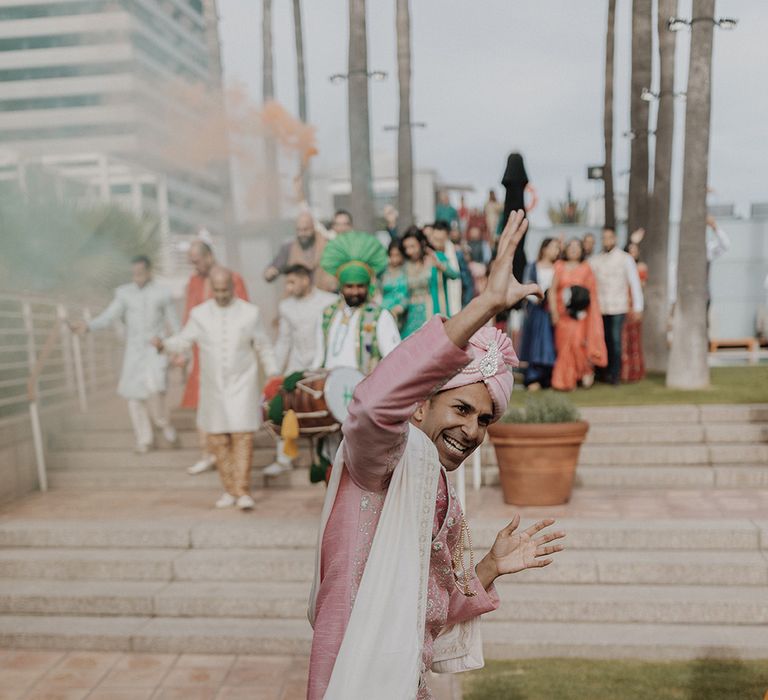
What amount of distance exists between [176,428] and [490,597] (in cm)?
706

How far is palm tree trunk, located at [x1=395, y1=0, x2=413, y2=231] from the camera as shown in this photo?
15.5 m

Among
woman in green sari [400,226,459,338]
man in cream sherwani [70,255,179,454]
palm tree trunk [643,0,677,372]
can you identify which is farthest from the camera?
palm tree trunk [643,0,677,372]

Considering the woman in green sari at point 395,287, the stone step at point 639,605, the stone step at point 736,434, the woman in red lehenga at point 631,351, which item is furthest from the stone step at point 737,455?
the woman in green sari at point 395,287

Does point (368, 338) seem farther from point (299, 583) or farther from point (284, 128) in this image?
point (284, 128)

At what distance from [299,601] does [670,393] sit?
→ 18.8 ft

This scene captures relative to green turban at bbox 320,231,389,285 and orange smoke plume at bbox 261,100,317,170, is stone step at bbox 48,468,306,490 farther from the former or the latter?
orange smoke plume at bbox 261,100,317,170

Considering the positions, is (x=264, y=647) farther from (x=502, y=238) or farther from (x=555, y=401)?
(x=502, y=238)

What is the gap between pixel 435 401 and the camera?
1894mm

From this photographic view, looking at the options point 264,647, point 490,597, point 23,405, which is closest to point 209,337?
point 264,647

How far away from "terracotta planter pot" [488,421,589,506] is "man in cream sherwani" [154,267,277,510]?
2068 millimetres

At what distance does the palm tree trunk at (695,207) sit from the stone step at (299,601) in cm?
496

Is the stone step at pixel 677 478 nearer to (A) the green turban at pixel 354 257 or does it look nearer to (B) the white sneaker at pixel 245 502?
(B) the white sneaker at pixel 245 502

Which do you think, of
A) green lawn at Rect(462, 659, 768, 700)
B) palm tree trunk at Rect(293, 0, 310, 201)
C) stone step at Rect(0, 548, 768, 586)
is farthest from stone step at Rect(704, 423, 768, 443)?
palm tree trunk at Rect(293, 0, 310, 201)

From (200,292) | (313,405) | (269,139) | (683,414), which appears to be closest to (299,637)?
(313,405)
